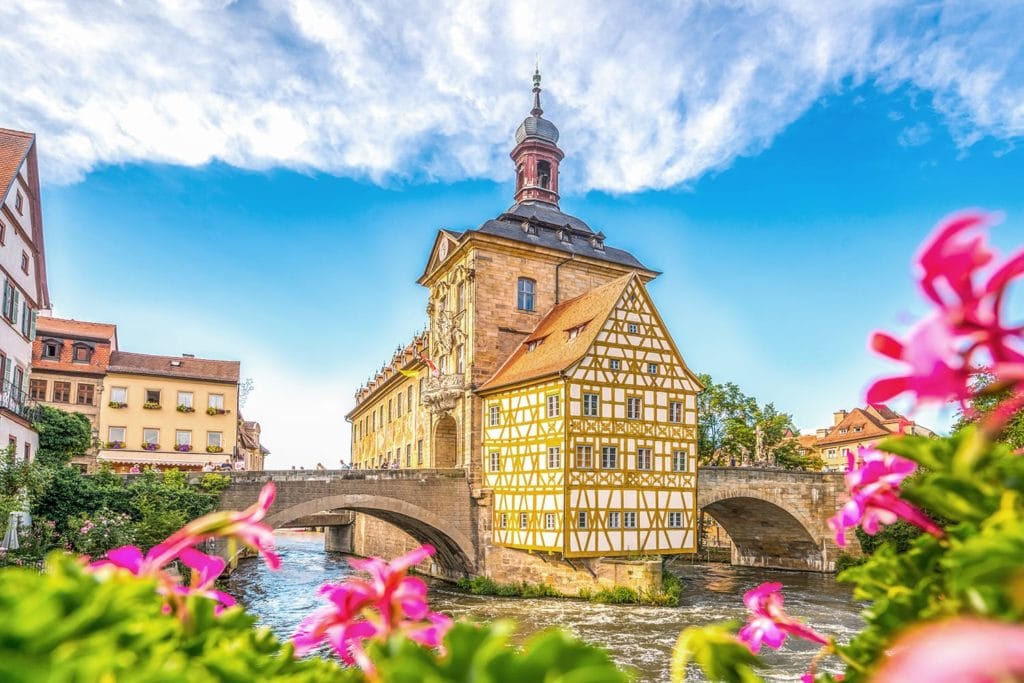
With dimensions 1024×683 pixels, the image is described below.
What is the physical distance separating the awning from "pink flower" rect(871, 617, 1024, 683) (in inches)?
1497

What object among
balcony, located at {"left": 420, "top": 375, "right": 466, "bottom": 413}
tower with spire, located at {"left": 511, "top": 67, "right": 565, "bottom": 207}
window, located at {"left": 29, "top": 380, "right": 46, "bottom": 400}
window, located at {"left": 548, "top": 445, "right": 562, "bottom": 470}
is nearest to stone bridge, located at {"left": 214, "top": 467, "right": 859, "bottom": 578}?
balcony, located at {"left": 420, "top": 375, "right": 466, "bottom": 413}

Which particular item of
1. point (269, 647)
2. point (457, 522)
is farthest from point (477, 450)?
point (269, 647)

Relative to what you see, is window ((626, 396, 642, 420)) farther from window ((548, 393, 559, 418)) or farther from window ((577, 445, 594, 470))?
window ((548, 393, 559, 418))

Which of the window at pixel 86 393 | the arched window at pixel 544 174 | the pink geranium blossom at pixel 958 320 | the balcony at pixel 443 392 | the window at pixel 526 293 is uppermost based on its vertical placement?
the arched window at pixel 544 174

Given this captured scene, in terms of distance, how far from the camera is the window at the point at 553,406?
2216cm

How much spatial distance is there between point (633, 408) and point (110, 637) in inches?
882

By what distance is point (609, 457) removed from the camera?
72.3 feet

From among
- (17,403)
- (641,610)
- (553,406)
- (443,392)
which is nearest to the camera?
(641,610)

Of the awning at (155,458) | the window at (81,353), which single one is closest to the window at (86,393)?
the window at (81,353)

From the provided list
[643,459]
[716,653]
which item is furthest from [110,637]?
[643,459]

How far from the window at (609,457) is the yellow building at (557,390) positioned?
0.05 meters

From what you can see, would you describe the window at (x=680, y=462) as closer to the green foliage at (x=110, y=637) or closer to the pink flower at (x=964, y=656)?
the green foliage at (x=110, y=637)

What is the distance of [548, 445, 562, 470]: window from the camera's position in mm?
21750

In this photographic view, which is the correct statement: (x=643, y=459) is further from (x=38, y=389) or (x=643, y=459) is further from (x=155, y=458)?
(x=38, y=389)
